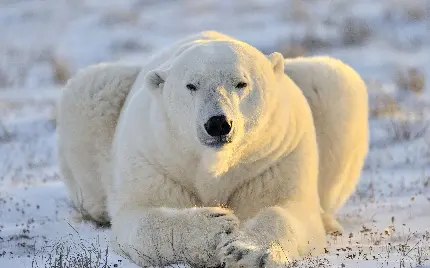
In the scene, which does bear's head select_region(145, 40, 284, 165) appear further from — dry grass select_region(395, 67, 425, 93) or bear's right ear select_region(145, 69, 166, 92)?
dry grass select_region(395, 67, 425, 93)

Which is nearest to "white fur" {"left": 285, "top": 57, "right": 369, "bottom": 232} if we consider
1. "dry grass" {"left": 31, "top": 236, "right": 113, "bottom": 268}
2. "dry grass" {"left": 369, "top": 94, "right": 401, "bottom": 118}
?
"dry grass" {"left": 31, "top": 236, "right": 113, "bottom": 268}

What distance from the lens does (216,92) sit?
12.4 feet

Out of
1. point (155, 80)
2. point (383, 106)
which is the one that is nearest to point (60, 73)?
point (383, 106)

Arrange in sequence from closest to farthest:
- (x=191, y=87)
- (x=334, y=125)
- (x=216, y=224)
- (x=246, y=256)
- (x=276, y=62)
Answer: (x=246, y=256)
(x=216, y=224)
(x=191, y=87)
(x=276, y=62)
(x=334, y=125)

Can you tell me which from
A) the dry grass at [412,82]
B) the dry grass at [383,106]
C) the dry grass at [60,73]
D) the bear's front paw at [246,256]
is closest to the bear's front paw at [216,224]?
the bear's front paw at [246,256]

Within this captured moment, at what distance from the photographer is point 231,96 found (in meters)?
3.81

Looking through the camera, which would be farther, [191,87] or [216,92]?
[191,87]

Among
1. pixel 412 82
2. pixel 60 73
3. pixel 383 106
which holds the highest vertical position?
pixel 412 82

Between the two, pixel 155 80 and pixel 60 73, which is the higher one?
pixel 155 80

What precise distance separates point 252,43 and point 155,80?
1174 centimetres

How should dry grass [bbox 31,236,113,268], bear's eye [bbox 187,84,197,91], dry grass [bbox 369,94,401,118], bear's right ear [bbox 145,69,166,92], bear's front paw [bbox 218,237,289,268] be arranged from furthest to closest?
dry grass [bbox 369,94,401,118], bear's right ear [bbox 145,69,166,92], bear's eye [bbox 187,84,197,91], dry grass [bbox 31,236,113,268], bear's front paw [bbox 218,237,289,268]

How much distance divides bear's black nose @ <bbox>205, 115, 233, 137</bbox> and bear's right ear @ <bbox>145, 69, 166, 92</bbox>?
693 mm

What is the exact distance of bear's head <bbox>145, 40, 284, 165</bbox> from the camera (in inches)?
144

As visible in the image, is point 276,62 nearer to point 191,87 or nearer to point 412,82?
point 191,87
